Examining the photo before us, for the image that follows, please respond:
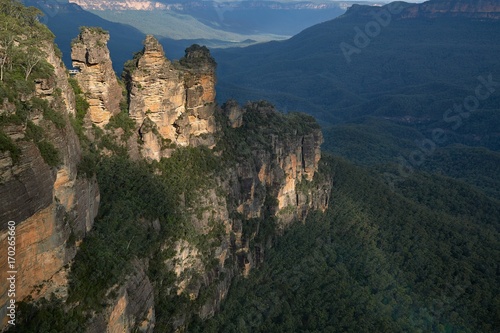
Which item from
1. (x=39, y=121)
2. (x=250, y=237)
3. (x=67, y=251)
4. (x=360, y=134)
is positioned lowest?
(x=360, y=134)

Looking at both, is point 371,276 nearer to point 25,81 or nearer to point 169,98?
point 169,98

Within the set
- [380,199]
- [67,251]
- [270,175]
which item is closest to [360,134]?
[380,199]

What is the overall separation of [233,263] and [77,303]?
71.4 ft

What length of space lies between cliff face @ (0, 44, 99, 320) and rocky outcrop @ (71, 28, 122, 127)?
5931mm

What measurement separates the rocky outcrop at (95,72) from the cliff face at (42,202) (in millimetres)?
Answer: 5931

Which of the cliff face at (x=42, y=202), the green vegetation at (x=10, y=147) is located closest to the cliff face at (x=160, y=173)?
the cliff face at (x=42, y=202)

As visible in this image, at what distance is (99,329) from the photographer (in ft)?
76.6

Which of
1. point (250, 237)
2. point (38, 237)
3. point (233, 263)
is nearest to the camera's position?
point (38, 237)

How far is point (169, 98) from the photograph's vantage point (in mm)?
38875

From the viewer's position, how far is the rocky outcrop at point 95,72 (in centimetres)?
3266

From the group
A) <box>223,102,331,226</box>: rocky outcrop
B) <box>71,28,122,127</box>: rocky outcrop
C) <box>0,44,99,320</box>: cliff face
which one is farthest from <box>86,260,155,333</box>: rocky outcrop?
<box>223,102,331,226</box>: rocky outcrop

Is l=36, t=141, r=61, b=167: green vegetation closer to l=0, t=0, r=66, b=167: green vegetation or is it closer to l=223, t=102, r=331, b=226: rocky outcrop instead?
l=0, t=0, r=66, b=167: green vegetation

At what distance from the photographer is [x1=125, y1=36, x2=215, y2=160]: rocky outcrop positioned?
37156mm

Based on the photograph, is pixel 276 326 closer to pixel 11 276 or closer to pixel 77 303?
pixel 77 303
